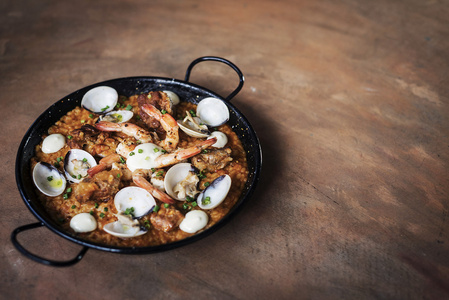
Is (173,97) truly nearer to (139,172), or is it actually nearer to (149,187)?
(139,172)

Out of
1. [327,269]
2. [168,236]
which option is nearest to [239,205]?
[168,236]

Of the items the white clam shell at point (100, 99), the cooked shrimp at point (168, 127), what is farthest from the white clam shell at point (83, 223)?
the white clam shell at point (100, 99)

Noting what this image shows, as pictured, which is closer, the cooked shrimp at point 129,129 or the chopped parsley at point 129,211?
the chopped parsley at point 129,211

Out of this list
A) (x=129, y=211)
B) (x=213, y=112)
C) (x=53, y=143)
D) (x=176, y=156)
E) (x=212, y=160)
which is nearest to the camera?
(x=129, y=211)

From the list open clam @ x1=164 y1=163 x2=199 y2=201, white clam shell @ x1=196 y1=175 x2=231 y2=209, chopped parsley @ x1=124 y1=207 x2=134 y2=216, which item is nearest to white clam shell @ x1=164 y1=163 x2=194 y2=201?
open clam @ x1=164 y1=163 x2=199 y2=201

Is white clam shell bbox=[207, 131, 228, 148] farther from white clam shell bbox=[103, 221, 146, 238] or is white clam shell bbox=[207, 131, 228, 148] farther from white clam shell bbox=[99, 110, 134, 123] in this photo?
white clam shell bbox=[103, 221, 146, 238]

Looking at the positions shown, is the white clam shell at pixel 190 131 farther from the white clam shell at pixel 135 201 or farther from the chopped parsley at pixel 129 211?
the chopped parsley at pixel 129 211

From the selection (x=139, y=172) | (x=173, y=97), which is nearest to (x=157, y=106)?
(x=173, y=97)
